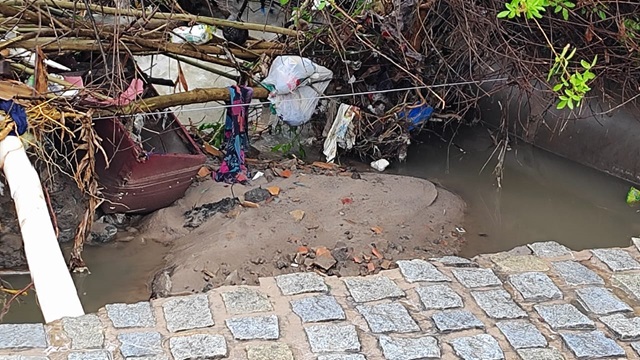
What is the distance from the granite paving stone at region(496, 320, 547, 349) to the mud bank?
192 cm

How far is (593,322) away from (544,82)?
312 centimetres

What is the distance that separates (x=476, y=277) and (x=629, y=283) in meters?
0.71

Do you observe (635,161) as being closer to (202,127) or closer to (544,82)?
(544,82)

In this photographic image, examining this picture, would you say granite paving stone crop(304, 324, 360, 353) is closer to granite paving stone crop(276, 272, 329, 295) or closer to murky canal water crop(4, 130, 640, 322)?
granite paving stone crop(276, 272, 329, 295)

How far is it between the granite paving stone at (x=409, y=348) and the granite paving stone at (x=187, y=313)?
673 millimetres

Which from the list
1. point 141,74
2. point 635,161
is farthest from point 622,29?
point 141,74

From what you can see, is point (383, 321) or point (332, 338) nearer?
point (332, 338)

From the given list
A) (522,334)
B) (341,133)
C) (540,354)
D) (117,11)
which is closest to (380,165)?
(341,133)

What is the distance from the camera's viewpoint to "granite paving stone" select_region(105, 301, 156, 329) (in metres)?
2.68

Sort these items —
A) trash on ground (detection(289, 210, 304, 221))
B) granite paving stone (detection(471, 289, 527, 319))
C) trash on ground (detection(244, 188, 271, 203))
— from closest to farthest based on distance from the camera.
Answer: granite paving stone (detection(471, 289, 527, 319)) < trash on ground (detection(289, 210, 304, 221)) < trash on ground (detection(244, 188, 271, 203))

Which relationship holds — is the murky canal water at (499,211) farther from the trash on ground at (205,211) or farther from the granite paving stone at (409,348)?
the granite paving stone at (409,348)

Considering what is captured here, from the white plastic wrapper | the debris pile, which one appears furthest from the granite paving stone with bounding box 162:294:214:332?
the white plastic wrapper

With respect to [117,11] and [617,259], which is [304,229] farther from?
[617,259]

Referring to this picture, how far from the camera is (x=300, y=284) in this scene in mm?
3016
